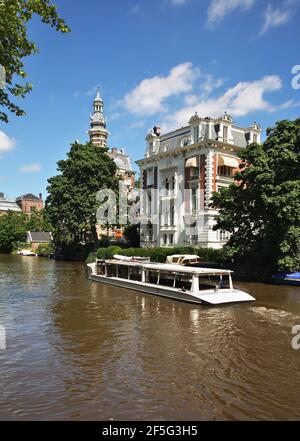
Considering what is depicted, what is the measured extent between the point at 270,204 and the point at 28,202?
163m

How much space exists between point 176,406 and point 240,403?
1.75 meters

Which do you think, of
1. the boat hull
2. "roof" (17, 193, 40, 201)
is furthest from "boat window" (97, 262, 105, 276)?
"roof" (17, 193, 40, 201)

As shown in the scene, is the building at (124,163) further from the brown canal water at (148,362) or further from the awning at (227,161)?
the brown canal water at (148,362)

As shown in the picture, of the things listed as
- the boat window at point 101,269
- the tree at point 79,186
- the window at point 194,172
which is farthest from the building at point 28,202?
the boat window at point 101,269

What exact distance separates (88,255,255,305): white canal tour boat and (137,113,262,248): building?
15.8m

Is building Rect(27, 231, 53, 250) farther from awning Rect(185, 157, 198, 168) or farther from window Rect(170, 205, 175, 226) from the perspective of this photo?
awning Rect(185, 157, 198, 168)

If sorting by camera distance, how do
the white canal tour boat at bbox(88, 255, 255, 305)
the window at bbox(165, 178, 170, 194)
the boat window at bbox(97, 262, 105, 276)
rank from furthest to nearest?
the window at bbox(165, 178, 170, 194) < the boat window at bbox(97, 262, 105, 276) < the white canal tour boat at bbox(88, 255, 255, 305)

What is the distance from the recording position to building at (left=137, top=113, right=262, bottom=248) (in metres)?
49.7

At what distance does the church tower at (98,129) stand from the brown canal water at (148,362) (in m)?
90.6

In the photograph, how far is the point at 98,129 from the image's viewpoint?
110312mm

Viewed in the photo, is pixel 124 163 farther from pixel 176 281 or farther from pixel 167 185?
pixel 176 281
